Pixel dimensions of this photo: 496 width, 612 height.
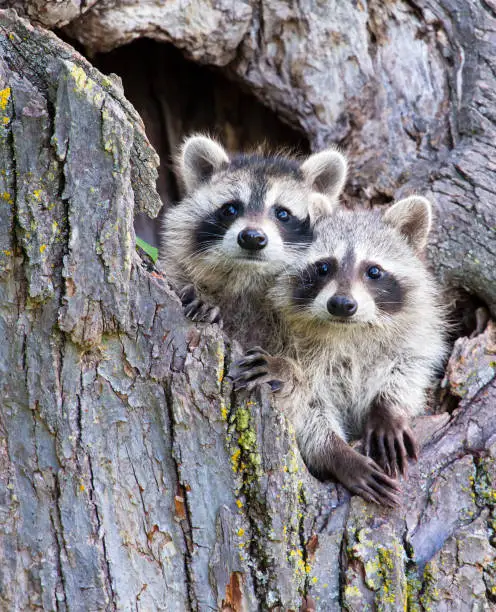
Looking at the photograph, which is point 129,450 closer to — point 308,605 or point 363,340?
point 308,605

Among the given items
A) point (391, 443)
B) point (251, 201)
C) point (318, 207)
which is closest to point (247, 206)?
point (251, 201)

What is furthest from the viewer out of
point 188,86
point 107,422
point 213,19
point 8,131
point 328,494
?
point 188,86

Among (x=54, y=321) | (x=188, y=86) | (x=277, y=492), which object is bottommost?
(x=277, y=492)

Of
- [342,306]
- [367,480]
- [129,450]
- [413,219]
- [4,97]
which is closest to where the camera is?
[4,97]

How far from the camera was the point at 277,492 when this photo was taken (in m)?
2.76

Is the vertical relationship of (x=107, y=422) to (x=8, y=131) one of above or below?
below

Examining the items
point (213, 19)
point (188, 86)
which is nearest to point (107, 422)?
point (213, 19)

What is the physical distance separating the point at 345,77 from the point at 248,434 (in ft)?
7.96

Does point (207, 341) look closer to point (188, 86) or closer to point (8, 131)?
point (8, 131)

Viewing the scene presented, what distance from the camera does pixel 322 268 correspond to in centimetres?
360

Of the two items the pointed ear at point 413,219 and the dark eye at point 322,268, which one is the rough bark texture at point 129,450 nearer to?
the dark eye at point 322,268

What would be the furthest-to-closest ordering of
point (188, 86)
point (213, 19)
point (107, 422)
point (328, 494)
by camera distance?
point (188, 86) < point (213, 19) < point (328, 494) < point (107, 422)

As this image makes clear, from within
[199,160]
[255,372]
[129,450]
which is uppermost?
[199,160]

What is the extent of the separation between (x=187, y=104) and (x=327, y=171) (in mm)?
Result: 1646
